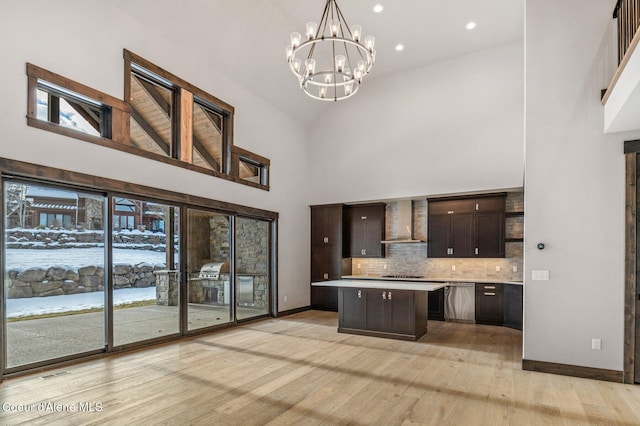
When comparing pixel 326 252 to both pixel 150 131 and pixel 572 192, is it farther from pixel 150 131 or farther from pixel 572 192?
pixel 572 192

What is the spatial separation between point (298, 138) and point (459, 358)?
619 cm

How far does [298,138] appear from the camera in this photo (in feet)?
30.3

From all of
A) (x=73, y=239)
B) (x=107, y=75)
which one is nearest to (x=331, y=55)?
(x=107, y=75)

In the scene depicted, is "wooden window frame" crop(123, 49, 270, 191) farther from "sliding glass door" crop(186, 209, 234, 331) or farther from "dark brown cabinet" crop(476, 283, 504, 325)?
"dark brown cabinet" crop(476, 283, 504, 325)

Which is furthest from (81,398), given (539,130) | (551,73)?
(551,73)

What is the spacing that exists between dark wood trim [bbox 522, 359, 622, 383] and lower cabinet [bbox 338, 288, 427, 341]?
5.82 ft

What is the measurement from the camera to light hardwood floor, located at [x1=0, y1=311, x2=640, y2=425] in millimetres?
3215

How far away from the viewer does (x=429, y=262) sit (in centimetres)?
839

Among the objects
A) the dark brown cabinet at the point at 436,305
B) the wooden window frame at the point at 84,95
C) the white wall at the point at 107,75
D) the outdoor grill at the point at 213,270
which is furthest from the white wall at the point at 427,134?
the wooden window frame at the point at 84,95

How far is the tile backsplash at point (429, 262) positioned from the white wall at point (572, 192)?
316 cm

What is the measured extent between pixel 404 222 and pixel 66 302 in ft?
21.3

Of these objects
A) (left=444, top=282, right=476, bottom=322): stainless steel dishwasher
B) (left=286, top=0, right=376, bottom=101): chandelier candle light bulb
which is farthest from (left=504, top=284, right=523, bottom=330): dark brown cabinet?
(left=286, top=0, right=376, bottom=101): chandelier candle light bulb

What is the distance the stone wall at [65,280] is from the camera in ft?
14.0

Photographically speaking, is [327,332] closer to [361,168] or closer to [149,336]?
[149,336]
